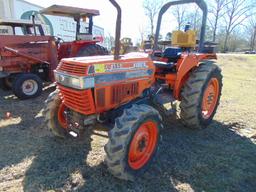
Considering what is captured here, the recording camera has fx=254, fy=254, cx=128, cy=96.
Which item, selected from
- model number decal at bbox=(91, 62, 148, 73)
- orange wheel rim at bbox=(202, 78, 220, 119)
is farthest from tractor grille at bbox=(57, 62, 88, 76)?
orange wheel rim at bbox=(202, 78, 220, 119)

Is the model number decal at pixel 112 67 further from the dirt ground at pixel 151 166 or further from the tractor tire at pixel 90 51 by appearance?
the tractor tire at pixel 90 51

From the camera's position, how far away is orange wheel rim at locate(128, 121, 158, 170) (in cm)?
309

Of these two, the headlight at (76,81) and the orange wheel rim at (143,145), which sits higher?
the headlight at (76,81)

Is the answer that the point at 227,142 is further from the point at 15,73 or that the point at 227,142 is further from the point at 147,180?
the point at 15,73

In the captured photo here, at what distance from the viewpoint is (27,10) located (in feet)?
44.2

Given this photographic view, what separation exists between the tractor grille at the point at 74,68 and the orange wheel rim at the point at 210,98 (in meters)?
2.61

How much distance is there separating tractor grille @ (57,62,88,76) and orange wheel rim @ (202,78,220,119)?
261 cm

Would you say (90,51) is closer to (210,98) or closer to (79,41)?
(79,41)

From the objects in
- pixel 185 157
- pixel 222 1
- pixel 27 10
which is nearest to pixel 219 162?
pixel 185 157

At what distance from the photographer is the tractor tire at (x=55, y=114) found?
3803 mm

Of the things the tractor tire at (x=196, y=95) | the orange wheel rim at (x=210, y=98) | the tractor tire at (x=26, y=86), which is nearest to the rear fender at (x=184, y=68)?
the tractor tire at (x=196, y=95)

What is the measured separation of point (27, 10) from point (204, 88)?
12.2m

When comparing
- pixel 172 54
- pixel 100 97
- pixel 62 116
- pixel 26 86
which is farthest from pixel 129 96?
pixel 26 86

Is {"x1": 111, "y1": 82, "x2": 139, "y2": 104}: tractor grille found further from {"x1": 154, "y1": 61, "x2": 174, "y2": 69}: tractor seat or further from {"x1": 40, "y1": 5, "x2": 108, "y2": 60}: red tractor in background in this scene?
{"x1": 40, "y1": 5, "x2": 108, "y2": 60}: red tractor in background
